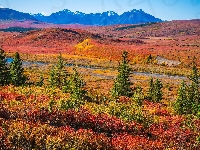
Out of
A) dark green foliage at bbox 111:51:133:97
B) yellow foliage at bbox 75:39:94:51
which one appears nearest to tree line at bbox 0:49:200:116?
dark green foliage at bbox 111:51:133:97

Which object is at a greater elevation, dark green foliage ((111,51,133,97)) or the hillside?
the hillside

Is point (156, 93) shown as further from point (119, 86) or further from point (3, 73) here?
point (3, 73)

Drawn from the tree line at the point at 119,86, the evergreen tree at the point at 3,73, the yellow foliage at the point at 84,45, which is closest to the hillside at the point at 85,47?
the yellow foliage at the point at 84,45

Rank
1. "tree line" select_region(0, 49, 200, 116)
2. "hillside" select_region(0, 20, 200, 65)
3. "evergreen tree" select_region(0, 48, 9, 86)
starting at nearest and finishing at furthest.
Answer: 1. "tree line" select_region(0, 49, 200, 116)
2. "evergreen tree" select_region(0, 48, 9, 86)
3. "hillside" select_region(0, 20, 200, 65)

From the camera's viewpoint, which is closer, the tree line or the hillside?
the tree line

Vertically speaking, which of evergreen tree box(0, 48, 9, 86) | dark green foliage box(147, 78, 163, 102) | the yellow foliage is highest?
the yellow foliage

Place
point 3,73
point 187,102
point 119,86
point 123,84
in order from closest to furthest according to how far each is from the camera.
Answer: point 187,102 → point 3,73 → point 123,84 → point 119,86

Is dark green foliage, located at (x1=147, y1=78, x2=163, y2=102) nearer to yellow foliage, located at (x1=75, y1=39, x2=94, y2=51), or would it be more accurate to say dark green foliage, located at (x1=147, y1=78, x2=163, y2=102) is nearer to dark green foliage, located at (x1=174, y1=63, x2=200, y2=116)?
dark green foliage, located at (x1=174, y1=63, x2=200, y2=116)

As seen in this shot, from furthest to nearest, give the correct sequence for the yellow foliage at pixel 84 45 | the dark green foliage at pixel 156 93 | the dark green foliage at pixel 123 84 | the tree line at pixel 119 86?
the yellow foliage at pixel 84 45 → the dark green foliage at pixel 123 84 → the dark green foliage at pixel 156 93 → the tree line at pixel 119 86

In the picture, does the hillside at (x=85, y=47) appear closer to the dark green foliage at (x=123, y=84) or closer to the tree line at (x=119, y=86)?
the dark green foliage at (x=123, y=84)

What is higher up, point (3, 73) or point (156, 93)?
point (3, 73)

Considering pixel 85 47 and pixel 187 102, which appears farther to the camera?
pixel 85 47

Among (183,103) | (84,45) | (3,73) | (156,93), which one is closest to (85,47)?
(84,45)

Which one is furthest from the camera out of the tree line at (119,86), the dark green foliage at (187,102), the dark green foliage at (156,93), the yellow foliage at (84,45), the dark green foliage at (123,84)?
the yellow foliage at (84,45)
